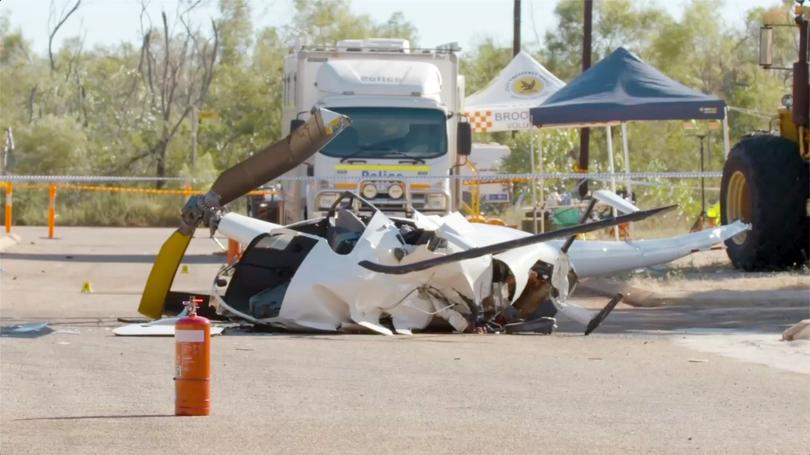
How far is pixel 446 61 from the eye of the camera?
975 inches

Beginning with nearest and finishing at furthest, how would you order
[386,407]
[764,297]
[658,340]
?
1. [386,407]
2. [658,340]
3. [764,297]

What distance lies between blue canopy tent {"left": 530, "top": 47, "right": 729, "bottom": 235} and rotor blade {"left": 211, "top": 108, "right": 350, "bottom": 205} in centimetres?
1012

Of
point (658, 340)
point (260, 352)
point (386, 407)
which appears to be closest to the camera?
point (386, 407)

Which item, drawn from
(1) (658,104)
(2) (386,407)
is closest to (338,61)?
(1) (658,104)

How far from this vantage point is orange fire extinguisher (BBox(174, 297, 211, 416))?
29.3 feet

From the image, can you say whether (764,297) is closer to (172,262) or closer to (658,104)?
(172,262)

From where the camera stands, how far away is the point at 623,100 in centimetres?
2477

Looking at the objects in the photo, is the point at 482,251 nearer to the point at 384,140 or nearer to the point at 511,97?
the point at 384,140

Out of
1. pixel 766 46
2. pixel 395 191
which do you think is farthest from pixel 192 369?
pixel 395 191

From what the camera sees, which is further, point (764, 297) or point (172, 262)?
point (764, 297)

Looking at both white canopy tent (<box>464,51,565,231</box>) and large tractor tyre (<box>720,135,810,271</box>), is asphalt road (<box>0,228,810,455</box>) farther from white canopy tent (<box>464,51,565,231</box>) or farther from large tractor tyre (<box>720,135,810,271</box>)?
white canopy tent (<box>464,51,565,231</box>)

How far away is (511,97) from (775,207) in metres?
17.8

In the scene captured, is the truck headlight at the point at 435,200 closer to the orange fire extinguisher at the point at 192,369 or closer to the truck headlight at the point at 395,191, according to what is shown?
the truck headlight at the point at 395,191

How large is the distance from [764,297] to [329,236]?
Answer: 16.9 feet
